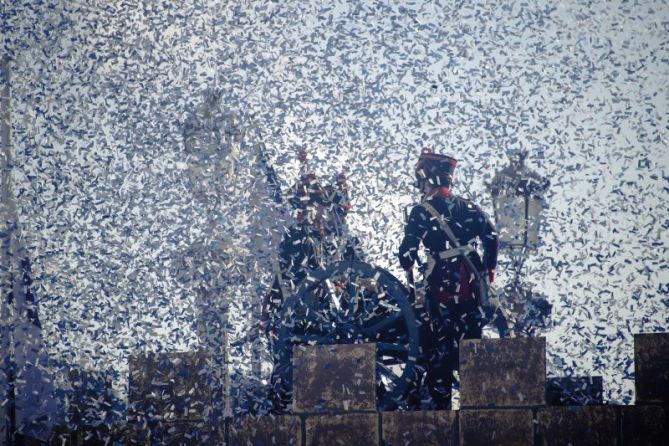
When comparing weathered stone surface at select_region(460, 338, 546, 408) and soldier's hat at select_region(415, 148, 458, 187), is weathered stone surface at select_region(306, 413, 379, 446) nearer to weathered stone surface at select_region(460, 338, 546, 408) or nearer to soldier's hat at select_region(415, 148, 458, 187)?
weathered stone surface at select_region(460, 338, 546, 408)

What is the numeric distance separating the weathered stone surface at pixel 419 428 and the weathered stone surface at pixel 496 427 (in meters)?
0.06

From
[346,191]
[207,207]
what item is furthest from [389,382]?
[207,207]

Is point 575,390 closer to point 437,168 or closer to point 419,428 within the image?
point 419,428

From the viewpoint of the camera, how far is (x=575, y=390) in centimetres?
389

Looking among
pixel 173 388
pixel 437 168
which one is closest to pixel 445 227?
pixel 437 168

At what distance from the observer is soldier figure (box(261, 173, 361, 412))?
4.84 metres

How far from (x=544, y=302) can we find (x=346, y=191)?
5.09 ft

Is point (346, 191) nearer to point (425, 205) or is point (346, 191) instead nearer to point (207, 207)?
point (425, 205)

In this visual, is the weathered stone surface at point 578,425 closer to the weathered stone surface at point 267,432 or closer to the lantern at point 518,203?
the weathered stone surface at point 267,432

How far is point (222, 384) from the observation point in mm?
3691

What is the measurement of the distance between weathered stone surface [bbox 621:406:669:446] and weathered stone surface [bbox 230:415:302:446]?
144 centimetres

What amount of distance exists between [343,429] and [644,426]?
51.5 inches

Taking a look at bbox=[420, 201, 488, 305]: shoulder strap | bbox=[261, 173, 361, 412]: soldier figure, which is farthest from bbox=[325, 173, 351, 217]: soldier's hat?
bbox=[420, 201, 488, 305]: shoulder strap

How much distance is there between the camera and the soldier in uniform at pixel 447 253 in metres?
4.59
